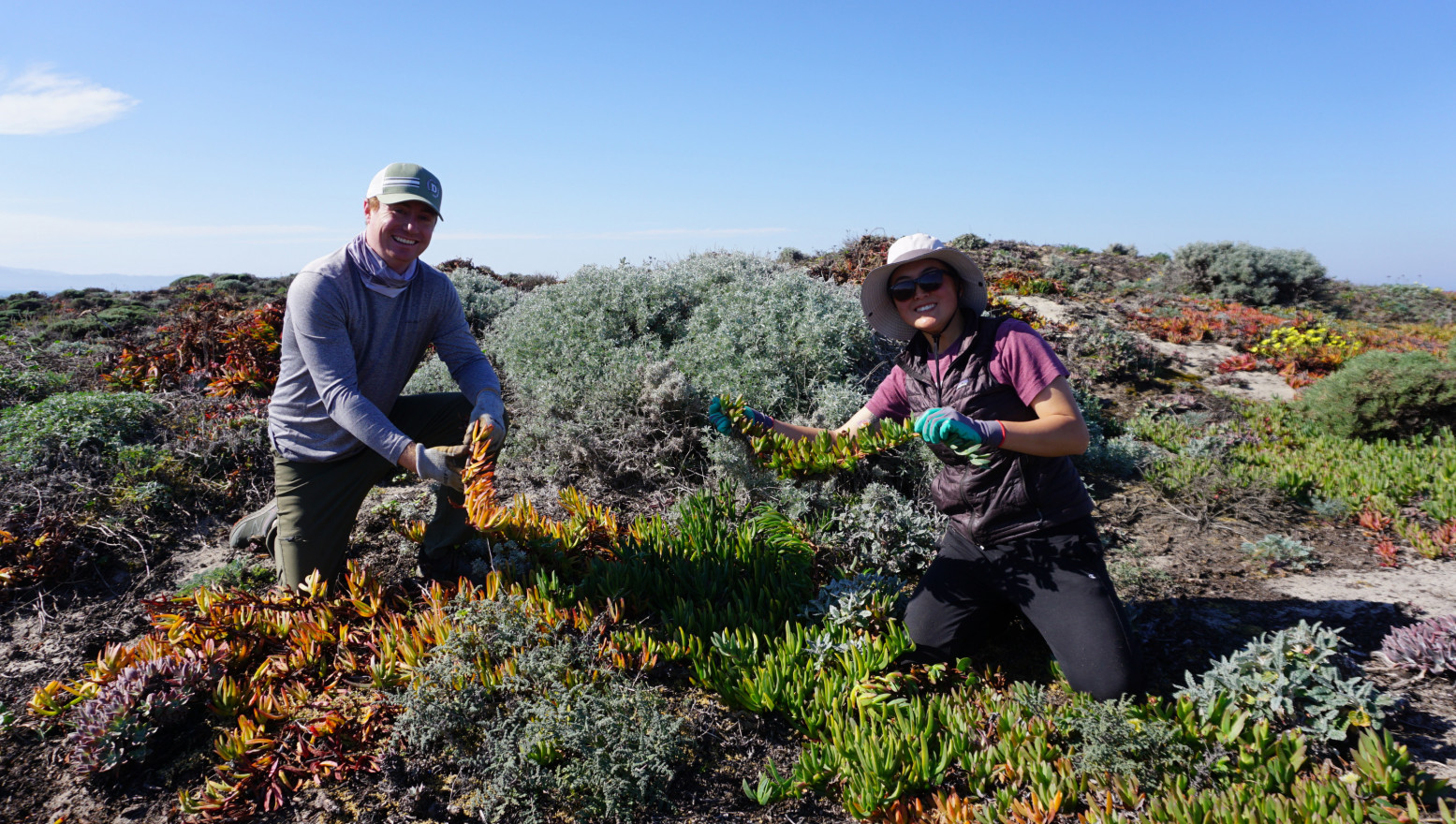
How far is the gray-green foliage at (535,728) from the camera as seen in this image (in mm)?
2641

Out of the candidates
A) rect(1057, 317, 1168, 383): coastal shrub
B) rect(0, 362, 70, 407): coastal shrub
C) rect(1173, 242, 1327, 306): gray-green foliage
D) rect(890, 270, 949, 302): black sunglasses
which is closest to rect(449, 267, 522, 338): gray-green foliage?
rect(0, 362, 70, 407): coastal shrub

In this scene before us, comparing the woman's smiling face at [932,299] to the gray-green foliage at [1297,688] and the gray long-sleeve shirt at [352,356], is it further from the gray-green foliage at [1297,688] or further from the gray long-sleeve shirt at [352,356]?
the gray long-sleeve shirt at [352,356]

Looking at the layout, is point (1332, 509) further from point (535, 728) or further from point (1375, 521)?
point (535, 728)

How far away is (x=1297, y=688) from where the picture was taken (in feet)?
9.02

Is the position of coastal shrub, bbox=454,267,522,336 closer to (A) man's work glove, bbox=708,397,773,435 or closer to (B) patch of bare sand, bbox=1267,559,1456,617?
(A) man's work glove, bbox=708,397,773,435

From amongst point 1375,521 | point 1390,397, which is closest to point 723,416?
point 1375,521

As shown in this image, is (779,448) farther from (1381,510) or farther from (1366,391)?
(1366,391)

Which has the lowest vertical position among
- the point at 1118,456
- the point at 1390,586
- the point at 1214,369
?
the point at 1390,586

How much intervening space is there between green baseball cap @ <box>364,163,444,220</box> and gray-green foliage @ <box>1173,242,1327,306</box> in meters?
19.2

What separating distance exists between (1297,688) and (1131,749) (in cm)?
75

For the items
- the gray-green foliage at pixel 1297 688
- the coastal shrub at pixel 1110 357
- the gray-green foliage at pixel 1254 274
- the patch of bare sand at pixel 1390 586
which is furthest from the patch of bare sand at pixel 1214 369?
the gray-green foliage at pixel 1254 274

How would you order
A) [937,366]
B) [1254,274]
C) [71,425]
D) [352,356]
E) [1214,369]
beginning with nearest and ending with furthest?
[937,366] → [352,356] → [71,425] → [1214,369] → [1254,274]

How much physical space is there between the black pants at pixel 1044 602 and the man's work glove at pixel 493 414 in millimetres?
2204

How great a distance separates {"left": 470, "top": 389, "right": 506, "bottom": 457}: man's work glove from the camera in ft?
11.6
